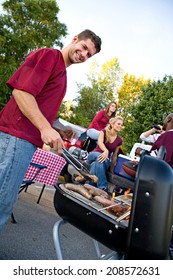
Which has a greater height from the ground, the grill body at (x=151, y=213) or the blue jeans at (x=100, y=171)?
the grill body at (x=151, y=213)

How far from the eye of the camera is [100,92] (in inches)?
1462

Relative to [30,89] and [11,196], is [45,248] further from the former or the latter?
[30,89]

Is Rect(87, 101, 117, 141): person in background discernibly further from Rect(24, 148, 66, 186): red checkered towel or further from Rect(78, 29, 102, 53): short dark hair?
Rect(78, 29, 102, 53): short dark hair

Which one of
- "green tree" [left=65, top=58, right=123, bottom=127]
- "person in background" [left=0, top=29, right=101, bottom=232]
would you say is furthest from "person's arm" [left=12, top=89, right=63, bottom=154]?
"green tree" [left=65, top=58, right=123, bottom=127]

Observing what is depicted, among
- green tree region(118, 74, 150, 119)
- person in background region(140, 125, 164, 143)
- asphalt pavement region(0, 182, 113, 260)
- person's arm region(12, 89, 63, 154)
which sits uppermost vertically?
green tree region(118, 74, 150, 119)

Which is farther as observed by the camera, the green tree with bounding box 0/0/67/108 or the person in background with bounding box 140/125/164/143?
the green tree with bounding box 0/0/67/108

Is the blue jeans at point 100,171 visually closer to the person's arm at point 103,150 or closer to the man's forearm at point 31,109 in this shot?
the person's arm at point 103,150

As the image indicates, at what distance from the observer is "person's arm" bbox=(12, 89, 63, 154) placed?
1.42 meters

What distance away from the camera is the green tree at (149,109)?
1875 centimetres

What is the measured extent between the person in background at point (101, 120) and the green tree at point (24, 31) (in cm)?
1234

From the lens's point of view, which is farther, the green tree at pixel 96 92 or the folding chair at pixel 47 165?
the green tree at pixel 96 92

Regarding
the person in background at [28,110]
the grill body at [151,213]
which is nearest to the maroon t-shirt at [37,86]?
the person in background at [28,110]

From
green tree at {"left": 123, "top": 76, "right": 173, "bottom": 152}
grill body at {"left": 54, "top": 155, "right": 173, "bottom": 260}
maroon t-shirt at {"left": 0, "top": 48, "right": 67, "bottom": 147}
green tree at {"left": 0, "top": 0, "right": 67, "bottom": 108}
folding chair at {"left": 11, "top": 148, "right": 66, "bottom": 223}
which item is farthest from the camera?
green tree at {"left": 123, "top": 76, "right": 173, "bottom": 152}

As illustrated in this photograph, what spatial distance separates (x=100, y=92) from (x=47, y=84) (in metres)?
36.1
